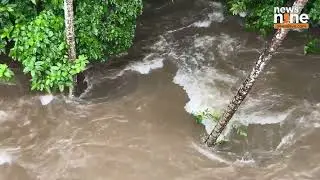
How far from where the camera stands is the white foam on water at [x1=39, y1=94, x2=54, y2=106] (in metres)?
8.98

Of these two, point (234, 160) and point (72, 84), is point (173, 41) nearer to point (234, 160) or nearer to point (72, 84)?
point (72, 84)

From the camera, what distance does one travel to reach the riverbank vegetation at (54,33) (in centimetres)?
805

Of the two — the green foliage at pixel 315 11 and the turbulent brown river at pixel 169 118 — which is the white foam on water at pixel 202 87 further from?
the green foliage at pixel 315 11

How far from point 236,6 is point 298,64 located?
212cm

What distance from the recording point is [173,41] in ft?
36.4

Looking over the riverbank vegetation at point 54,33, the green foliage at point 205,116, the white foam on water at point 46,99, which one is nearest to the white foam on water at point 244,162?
the green foliage at point 205,116

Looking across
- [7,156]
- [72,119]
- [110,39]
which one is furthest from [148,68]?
[7,156]

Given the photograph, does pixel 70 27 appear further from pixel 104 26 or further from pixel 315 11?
pixel 315 11

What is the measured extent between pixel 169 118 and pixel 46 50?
263 cm

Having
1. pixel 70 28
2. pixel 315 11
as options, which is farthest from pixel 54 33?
pixel 315 11

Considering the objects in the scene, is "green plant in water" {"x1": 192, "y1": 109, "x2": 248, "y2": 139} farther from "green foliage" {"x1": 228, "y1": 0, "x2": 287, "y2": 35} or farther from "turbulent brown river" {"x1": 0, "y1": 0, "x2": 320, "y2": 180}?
"green foliage" {"x1": 228, "y1": 0, "x2": 287, "y2": 35}

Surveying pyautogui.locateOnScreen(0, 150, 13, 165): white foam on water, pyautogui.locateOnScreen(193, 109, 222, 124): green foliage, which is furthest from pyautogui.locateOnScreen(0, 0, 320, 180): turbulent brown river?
pyautogui.locateOnScreen(193, 109, 222, 124): green foliage

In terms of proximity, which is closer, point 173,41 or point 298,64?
point 298,64

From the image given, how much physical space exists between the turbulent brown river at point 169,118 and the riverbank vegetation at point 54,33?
81cm
